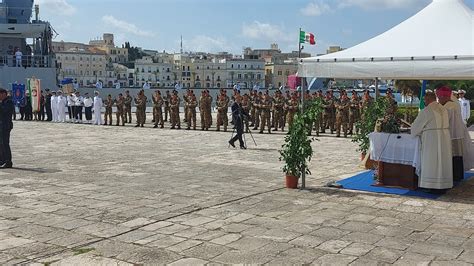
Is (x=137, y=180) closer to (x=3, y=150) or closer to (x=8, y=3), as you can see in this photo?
(x=3, y=150)

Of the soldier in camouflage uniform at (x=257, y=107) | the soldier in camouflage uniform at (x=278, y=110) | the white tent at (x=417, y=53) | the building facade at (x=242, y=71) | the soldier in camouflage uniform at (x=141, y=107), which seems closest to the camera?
the white tent at (x=417, y=53)

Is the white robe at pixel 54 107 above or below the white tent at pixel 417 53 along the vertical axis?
below

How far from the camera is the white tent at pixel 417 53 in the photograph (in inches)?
310

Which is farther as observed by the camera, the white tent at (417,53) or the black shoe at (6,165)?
the black shoe at (6,165)

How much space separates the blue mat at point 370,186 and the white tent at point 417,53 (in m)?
1.90

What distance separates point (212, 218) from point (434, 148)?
3.84m

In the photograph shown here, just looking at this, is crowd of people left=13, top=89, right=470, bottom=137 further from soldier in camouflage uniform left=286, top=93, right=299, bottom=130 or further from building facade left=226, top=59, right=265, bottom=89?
building facade left=226, top=59, right=265, bottom=89

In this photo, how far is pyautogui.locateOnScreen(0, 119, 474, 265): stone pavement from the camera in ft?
18.0

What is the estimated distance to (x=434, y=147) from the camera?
27.7 feet

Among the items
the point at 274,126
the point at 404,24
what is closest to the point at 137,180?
the point at 404,24

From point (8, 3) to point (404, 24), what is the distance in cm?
→ 3758

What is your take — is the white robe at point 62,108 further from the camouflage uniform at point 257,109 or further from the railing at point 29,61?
the camouflage uniform at point 257,109

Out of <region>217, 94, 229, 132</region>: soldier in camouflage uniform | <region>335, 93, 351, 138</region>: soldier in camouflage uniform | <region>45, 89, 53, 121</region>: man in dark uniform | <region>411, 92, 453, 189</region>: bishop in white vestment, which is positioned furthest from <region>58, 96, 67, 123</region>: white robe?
<region>411, 92, 453, 189</region>: bishop in white vestment

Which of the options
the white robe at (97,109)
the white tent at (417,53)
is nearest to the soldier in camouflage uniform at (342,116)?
the white tent at (417,53)
